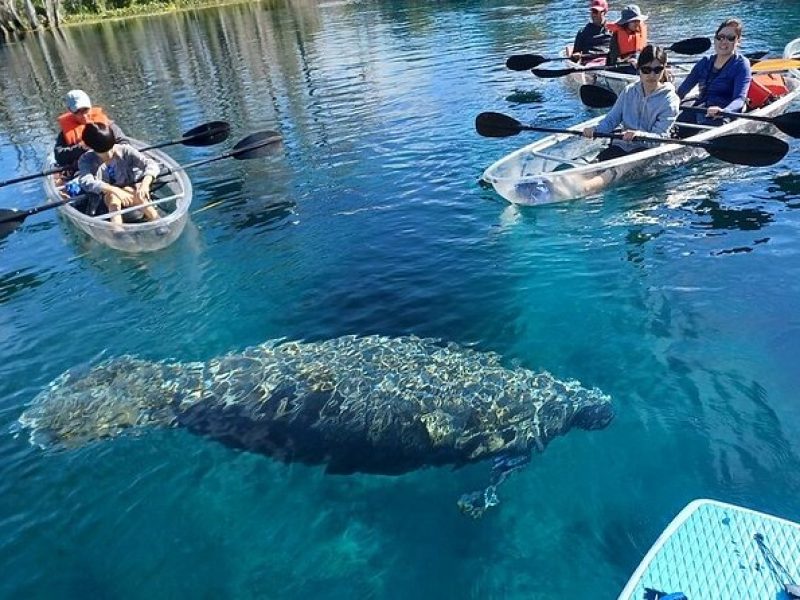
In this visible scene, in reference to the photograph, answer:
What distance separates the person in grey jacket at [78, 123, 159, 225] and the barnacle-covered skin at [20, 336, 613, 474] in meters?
4.42

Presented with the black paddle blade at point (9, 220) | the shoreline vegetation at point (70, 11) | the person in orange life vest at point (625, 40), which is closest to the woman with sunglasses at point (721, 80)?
the person in orange life vest at point (625, 40)

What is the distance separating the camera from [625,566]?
5270mm

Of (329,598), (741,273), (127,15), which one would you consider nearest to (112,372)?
(329,598)

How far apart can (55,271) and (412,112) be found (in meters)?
11.7

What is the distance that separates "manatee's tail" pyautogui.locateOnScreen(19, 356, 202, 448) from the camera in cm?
739

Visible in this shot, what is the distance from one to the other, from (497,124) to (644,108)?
9.15 ft

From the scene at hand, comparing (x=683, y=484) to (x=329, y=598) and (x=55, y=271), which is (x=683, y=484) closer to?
(x=329, y=598)

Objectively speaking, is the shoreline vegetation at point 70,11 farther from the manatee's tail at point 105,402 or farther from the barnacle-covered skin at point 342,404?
the barnacle-covered skin at point 342,404

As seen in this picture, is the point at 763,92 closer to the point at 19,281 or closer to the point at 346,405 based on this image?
the point at 346,405

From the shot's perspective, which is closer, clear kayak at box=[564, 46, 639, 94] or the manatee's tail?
the manatee's tail

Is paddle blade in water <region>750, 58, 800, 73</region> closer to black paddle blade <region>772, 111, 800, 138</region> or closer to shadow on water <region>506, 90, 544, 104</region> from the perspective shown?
black paddle blade <region>772, 111, 800, 138</region>

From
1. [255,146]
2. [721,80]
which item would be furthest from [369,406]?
[721,80]

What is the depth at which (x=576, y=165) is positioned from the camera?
1228 cm

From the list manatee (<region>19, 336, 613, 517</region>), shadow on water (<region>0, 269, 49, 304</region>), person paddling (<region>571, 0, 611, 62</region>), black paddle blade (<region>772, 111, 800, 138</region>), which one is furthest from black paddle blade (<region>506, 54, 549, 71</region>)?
shadow on water (<region>0, 269, 49, 304</region>)
